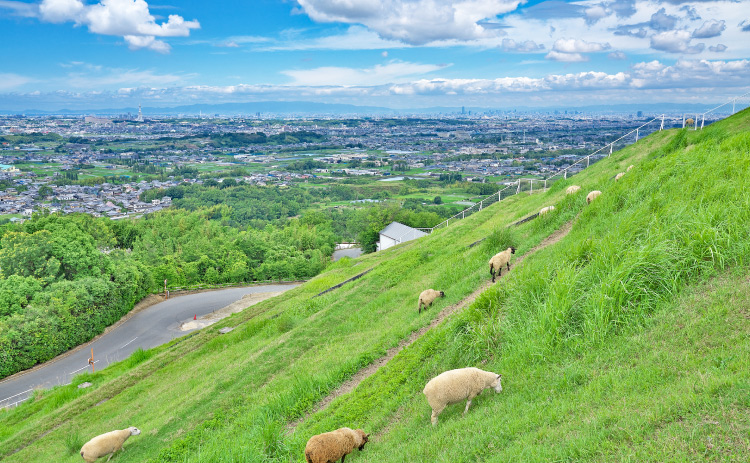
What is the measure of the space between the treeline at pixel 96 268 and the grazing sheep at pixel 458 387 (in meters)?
34.1

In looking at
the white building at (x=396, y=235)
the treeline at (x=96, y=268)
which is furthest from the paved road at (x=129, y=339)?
the white building at (x=396, y=235)

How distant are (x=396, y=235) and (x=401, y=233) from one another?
2.10 feet

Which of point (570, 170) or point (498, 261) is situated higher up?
point (570, 170)

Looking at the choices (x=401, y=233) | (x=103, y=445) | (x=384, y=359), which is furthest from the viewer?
(x=401, y=233)

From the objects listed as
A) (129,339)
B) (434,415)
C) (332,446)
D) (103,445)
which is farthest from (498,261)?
(129,339)

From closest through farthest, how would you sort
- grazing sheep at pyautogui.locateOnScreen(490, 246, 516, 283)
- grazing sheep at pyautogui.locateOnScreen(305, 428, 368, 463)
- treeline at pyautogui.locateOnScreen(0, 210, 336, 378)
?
grazing sheep at pyautogui.locateOnScreen(305, 428, 368, 463) < grazing sheep at pyautogui.locateOnScreen(490, 246, 516, 283) < treeline at pyautogui.locateOnScreen(0, 210, 336, 378)

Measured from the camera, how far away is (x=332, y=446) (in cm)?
623

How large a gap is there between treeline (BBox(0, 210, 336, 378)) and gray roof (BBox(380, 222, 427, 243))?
41.8 feet

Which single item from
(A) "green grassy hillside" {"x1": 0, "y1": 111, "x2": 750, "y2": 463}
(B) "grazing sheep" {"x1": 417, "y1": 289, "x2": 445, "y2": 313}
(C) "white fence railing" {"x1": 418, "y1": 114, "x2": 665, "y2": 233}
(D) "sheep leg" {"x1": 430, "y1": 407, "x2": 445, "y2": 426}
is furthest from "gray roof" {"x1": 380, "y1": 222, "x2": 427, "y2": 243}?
(D) "sheep leg" {"x1": 430, "y1": 407, "x2": 445, "y2": 426}

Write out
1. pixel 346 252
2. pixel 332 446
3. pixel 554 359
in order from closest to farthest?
pixel 554 359 → pixel 332 446 → pixel 346 252

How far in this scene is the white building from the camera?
48.3 metres

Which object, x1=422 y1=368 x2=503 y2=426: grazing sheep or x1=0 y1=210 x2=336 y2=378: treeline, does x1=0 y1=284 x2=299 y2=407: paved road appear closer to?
x1=0 y1=210 x2=336 y2=378: treeline

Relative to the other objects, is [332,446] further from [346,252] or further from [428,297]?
[346,252]

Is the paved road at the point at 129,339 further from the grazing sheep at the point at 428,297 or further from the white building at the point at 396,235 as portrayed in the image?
the grazing sheep at the point at 428,297
